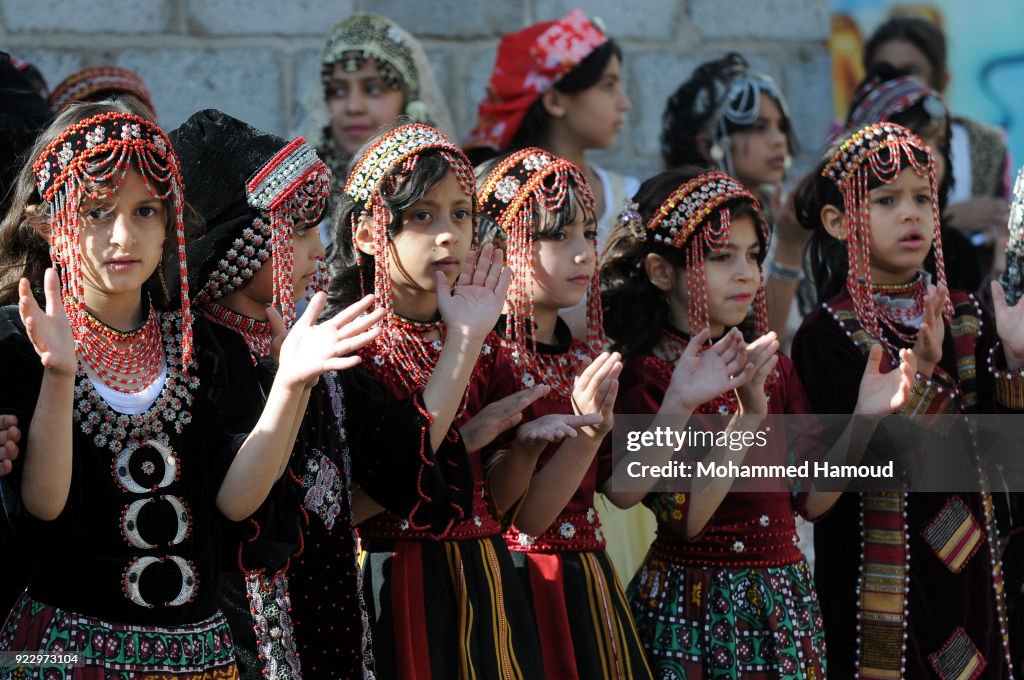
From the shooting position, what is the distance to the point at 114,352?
2.63m

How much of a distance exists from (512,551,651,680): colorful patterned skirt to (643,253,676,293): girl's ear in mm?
788

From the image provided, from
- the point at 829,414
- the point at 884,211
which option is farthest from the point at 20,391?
the point at 884,211

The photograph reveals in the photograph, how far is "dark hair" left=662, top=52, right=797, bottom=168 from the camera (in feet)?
16.9

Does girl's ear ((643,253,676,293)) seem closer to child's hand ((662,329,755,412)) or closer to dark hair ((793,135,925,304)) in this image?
child's hand ((662,329,755,412))

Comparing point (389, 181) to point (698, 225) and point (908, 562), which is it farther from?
point (908, 562)

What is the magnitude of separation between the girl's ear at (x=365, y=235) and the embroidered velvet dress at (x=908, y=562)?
1222 millimetres

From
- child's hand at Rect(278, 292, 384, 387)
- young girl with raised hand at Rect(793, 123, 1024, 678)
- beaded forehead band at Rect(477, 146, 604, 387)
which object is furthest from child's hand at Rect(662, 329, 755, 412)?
child's hand at Rect(278, 292, 384, 387)

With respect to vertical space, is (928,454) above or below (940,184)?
below

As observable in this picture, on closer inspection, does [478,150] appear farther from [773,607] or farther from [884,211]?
[773,607]

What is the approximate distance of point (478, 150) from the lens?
15.1 feet

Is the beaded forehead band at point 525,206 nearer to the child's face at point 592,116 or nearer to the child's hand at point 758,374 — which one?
the child's hand at point 758,374

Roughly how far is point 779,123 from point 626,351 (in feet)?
5.61

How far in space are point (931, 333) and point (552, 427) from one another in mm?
1010

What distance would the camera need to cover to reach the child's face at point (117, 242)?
2604 mm
